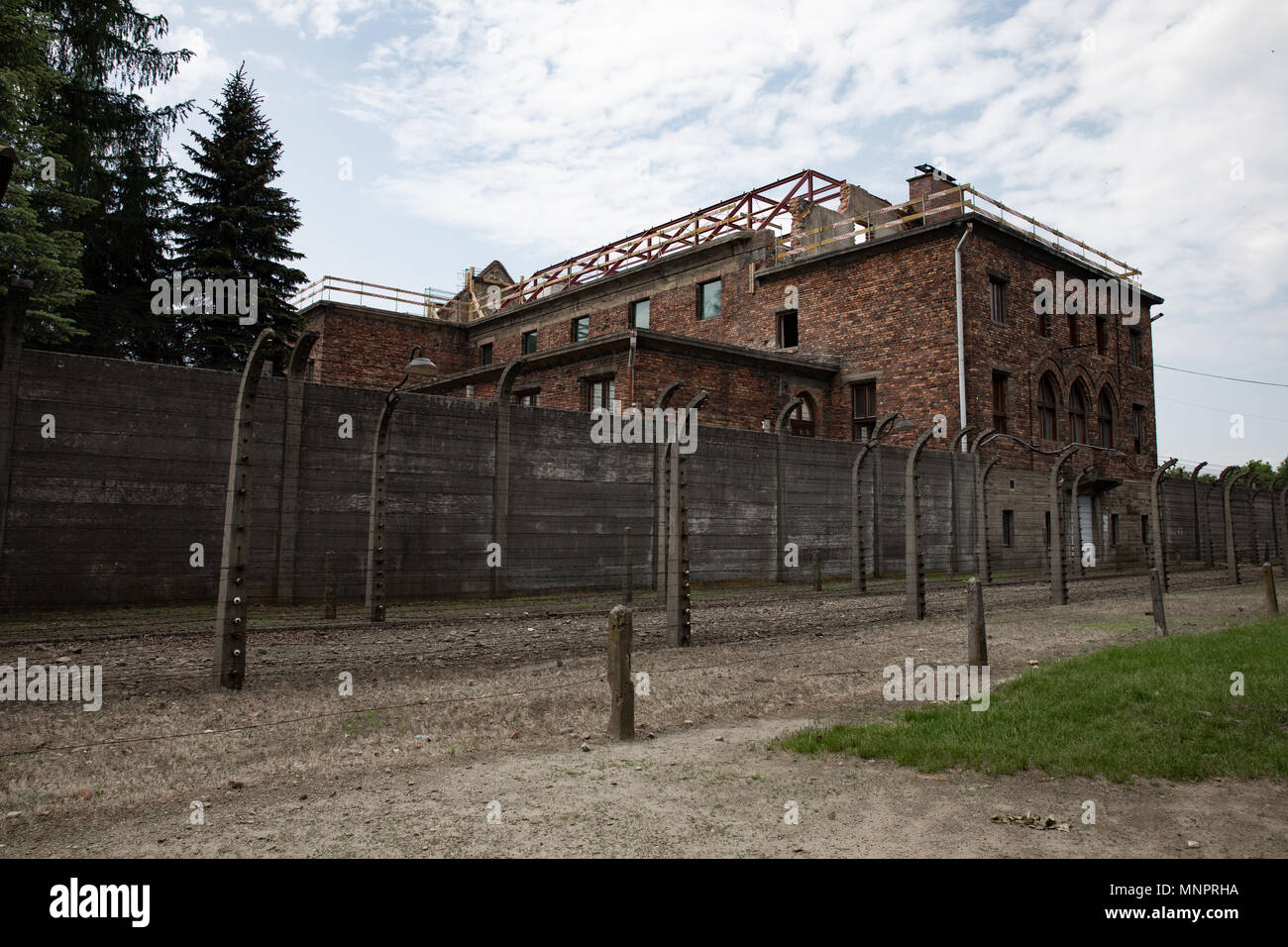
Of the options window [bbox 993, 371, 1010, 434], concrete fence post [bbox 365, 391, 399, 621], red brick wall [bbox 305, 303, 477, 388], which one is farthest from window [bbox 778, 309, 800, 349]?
concrete fence post [bbox 365, 391, 399, 621]

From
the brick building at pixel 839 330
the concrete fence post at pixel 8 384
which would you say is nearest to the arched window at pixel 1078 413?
the brick building at pixel 839 330

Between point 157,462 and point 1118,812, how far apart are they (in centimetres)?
1276

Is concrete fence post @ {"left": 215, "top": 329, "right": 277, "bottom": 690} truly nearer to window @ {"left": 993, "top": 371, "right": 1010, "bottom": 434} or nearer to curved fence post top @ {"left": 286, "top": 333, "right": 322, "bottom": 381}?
curved fence post top @ {"left": 286, "top": 333, "right": 322, "bottom": 381}

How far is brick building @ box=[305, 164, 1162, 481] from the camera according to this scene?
24.6 m

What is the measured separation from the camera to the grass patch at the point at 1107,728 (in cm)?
509

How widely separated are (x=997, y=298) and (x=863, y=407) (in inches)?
212

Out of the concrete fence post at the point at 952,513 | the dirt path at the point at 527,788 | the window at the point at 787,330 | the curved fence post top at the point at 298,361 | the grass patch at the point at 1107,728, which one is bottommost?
the dirt path at the point at 527,788

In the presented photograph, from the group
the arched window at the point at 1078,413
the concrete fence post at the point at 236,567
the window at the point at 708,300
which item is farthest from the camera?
the window at the point at 708,300

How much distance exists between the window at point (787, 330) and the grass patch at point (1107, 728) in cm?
2200

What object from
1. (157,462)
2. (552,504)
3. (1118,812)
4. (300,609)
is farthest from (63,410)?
(1118,812)

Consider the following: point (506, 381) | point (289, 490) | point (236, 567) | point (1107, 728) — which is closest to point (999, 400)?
point (506, 381)

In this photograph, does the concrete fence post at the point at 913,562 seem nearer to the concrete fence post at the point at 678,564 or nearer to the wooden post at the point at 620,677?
the concrete fence post at the point at 678,564
